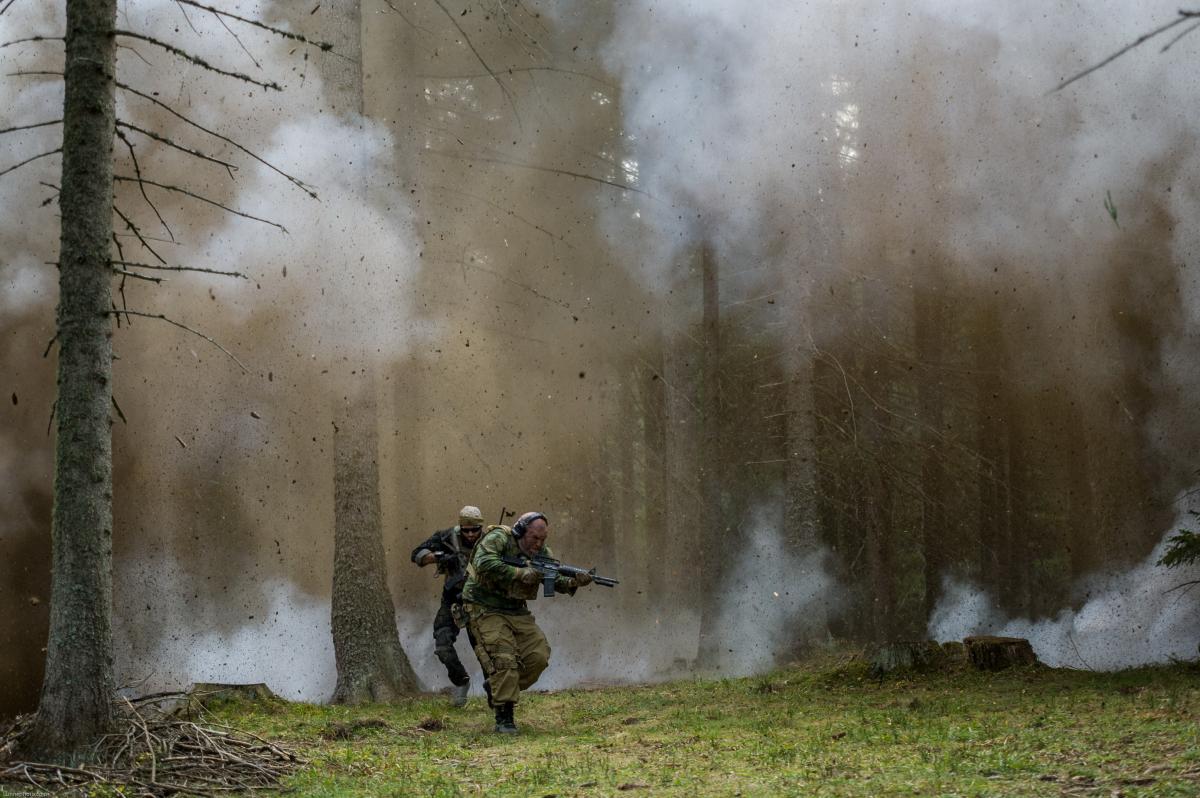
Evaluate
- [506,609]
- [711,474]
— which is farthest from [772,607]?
[506,609]

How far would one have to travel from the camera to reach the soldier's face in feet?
27.7

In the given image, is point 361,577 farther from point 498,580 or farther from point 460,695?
point 498,580

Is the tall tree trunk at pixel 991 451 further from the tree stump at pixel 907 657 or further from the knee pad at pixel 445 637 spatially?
the knee pad at pixel 445 637

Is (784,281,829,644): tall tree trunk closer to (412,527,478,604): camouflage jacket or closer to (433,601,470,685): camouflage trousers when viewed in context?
(412,527,478,604): camouflage jacket

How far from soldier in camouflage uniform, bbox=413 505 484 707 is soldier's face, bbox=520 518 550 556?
167 centimetres

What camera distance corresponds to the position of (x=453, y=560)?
1020 centimetres

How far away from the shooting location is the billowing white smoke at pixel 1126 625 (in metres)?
11.2

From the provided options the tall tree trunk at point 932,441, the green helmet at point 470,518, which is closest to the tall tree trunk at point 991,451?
the tall tree trunk at point 932,441

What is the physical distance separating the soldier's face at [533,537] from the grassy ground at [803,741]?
4.36 feet

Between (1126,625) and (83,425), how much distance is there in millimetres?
10501

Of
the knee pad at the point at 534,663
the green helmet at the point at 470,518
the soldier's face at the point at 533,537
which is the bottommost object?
the knee pad at the point at 534,663

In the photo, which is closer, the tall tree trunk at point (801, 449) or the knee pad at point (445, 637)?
the knee pad at point (445, 637)

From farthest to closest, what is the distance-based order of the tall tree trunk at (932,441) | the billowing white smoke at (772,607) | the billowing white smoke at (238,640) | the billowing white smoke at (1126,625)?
the tall tree trunk at (932,441) → the billowing white smoke at (772,607) → the billowing white smoke at (238,640) → the billowing white smoke at (1126,625)

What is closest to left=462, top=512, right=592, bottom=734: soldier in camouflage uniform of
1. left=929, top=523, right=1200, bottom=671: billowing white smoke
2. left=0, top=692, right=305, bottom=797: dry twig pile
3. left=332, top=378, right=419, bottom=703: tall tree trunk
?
left=0, top=692, right=305, bottom=797: dry twig pile
